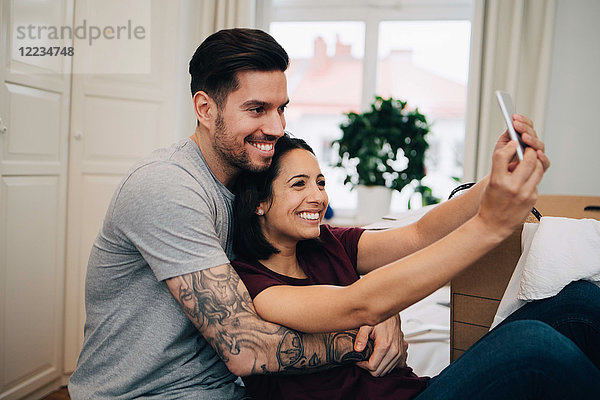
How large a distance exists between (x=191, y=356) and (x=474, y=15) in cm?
293

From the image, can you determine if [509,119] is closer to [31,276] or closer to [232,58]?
[232,58]

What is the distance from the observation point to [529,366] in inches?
37.2

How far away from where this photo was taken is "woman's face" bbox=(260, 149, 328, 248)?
132 cm

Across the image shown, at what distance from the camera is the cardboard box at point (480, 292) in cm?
128

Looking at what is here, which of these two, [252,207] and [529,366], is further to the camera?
[252,207]

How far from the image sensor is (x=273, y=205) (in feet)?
4.37

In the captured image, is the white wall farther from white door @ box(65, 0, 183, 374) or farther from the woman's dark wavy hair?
the woman's dark wavy hair

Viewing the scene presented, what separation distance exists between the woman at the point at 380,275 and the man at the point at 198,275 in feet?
0.18

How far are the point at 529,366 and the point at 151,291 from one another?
75 centimetres

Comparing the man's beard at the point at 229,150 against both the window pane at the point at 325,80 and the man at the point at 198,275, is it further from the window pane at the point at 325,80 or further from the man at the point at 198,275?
the window pane at the point at 325,80

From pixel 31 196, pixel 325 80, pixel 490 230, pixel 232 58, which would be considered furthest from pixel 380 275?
pixel 325 80

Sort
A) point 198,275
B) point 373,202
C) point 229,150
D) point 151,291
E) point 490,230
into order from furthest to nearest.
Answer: point 373,202 → point 229,150 → point 151,291 → point 198,275 → point 490,230

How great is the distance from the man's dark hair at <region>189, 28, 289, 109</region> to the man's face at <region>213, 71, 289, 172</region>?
0.06ft

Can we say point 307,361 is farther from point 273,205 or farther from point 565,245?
point 565,245
